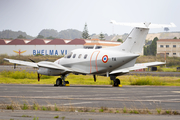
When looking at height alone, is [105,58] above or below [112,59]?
above

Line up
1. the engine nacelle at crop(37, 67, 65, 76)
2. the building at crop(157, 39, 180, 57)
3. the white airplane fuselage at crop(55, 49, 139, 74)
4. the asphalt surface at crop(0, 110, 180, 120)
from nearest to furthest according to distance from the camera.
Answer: the asphalt surface at crop(0, 110, 180, 120), the white airplane fuselage at crop(55, 49, 139, 74), the engine nacelle at crop(37, 67, 65, 76), the building at crop(157, 39, 180, 57)

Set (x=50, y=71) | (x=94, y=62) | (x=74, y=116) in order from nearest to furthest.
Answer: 1. (x=74, y=116)
2. (x=94, y=62)
3. (x=50, y=71)

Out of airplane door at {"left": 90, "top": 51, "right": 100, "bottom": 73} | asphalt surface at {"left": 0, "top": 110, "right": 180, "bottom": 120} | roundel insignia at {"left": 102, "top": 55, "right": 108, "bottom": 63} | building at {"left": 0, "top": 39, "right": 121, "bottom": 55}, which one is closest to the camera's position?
asphalt surface at {"left": 0, "top": 110, "right": 180, "bottom": 120}

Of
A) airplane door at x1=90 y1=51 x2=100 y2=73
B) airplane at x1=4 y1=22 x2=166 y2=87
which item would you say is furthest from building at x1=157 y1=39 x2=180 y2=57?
airplane door at x1=90 y1=51 x2=100 y2=73

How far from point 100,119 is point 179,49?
452ft

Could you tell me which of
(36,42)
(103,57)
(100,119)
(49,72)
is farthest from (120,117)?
(36,42)

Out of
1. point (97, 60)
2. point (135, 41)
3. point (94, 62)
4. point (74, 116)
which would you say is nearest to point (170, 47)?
point (135, 41)

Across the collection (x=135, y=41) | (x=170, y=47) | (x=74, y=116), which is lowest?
(x=74, y=116)

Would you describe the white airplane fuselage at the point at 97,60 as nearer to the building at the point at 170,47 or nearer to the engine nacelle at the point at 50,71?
the engine nacelle at the point at 50,71

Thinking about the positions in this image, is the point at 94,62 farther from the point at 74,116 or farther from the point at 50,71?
the point at 74,116

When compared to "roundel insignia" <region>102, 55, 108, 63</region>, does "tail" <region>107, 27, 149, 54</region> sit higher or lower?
higher

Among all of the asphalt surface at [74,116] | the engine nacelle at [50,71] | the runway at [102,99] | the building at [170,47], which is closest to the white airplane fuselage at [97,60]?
the engine nacelle at [50,71]

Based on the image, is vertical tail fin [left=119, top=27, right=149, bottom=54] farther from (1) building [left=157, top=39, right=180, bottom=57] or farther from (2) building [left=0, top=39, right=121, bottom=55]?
(1) building [left=157, top=39, right=180, bottom=57]

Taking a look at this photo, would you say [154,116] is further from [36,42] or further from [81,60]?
[36,42]
